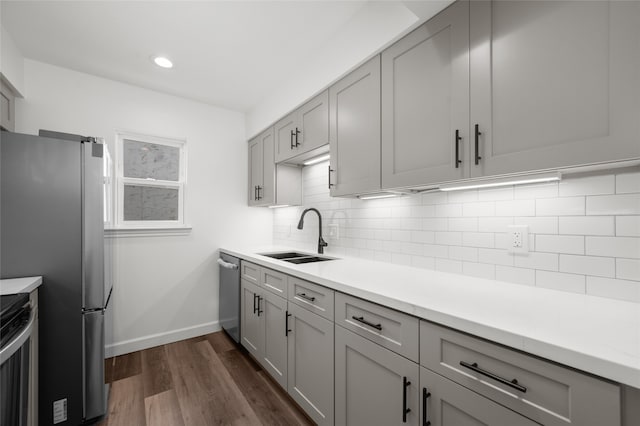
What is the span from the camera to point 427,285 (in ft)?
4.23

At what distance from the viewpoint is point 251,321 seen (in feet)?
7.69

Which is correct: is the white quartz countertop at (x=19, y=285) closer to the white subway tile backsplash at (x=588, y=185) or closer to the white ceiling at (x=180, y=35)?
the white ceiling at (x=180, y=35)

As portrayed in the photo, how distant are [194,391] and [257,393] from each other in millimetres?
473

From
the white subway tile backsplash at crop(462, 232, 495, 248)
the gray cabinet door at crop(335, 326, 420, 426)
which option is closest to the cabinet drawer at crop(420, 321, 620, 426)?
the gray cabinet door at crop(335, 326, 420, 426)

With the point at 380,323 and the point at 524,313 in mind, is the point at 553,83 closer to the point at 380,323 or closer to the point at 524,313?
the point at 524,313

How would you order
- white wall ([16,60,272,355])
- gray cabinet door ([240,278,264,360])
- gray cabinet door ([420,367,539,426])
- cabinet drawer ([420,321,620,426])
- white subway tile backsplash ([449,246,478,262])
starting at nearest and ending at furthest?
1. cabinet drawer ([420,321,620,426])
2. gray cabinet door ([420,367,539,426])
3. white subway tile backsplash ([449,246,478,262])
4. gray cabinet door ([240,278,264,360])
5. white wall ([16,60,272,355])

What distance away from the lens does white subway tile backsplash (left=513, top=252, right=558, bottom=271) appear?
1.18 m

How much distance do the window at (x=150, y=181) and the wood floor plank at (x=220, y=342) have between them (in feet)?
4.14

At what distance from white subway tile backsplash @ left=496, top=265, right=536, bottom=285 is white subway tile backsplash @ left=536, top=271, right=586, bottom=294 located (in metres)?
0.02

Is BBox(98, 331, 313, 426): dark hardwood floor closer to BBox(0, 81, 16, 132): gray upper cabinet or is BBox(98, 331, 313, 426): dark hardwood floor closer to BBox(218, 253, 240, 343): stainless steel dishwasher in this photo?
BBox(218, 253, 240, 343): stainless steel dishwasher

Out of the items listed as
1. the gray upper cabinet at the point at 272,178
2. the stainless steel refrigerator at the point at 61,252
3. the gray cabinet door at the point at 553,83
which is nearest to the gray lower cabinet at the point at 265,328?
the gray upper cabinet at the point at 272,178

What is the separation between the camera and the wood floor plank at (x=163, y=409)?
1.70 metres

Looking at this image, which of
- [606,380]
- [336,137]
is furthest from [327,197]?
[606,380]

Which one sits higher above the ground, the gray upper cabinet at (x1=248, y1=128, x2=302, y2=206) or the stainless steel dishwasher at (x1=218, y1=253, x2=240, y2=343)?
the gray upper cabinet at (x1=248, y1=128, x2=302, y2=206)
